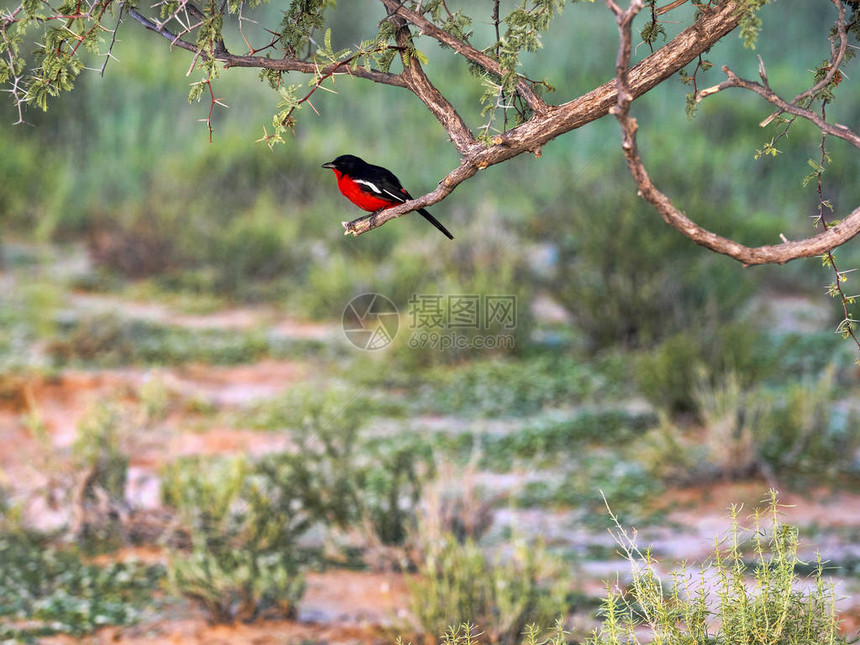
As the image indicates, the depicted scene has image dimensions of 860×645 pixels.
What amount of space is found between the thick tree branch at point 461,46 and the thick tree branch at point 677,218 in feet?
0.93

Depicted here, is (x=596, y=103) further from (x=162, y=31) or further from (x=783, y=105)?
(x=162, y=31)

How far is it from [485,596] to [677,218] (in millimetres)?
2342

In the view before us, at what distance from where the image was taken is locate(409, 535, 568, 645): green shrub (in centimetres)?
384

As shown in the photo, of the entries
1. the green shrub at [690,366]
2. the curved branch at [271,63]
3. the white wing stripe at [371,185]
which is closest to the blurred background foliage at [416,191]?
the green shrub at [690,366]

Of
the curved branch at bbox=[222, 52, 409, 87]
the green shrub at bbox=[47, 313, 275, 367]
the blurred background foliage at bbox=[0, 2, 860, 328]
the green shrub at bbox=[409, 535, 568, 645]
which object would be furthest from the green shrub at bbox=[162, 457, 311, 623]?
the blurred background foliage at bbox=[0, 2, 860, 328]

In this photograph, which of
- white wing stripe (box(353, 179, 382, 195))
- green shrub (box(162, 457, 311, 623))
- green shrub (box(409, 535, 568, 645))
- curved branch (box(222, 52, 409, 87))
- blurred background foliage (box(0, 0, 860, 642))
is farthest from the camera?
blurred background foliage (box(0, 0, 860, 642))

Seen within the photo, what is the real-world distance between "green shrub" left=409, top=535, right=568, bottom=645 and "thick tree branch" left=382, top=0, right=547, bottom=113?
84.1 inches

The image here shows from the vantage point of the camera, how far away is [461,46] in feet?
7.95

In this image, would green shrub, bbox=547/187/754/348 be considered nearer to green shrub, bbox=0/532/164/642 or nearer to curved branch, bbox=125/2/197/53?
green shrub, bbox=0/532/164/642

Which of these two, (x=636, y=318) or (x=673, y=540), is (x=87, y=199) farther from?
(x=673, y=540)

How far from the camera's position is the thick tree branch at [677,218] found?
1.90m

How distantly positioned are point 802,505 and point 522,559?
2.28m

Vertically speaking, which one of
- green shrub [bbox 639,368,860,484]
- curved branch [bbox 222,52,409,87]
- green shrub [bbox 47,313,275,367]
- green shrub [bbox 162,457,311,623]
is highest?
curved branch [bbox 222,52,409,87]

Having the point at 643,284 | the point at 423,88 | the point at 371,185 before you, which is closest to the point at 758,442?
the point at 643,284
